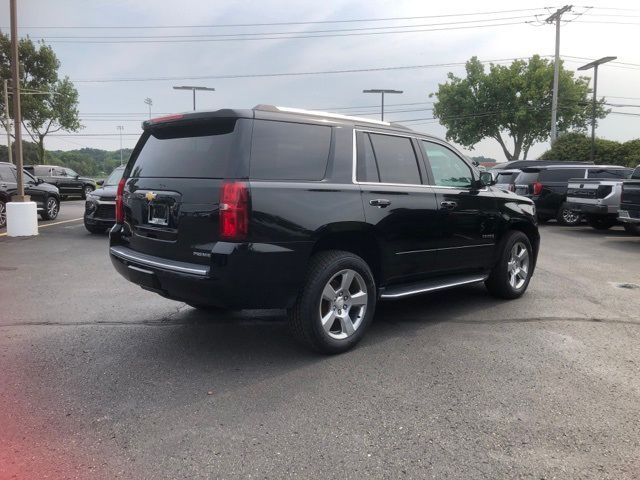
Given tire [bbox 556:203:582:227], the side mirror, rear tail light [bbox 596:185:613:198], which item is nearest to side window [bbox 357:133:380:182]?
the side mirror

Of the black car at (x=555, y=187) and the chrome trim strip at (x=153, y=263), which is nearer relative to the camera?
the chrome trim strip at (x=153, y=263)

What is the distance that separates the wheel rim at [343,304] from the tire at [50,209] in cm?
1351

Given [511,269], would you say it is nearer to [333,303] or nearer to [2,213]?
[333,303]

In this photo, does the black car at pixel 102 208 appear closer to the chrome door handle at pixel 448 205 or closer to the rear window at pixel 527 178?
the chrome door handle at pixel 448 205

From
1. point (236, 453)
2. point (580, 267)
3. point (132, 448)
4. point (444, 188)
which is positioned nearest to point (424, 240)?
point (444, 188)

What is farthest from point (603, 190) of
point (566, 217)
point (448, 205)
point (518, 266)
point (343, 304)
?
point (343, 304)

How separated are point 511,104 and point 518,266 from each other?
42.7m

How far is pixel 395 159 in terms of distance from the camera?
493 centimetres

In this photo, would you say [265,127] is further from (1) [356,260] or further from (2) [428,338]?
(2) [428,338]

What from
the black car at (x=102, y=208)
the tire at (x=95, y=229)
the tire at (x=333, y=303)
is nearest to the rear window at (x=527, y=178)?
the black car at (x=102, y=208)

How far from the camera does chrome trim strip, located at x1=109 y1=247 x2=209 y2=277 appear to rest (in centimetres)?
377

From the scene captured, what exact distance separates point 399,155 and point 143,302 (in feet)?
11.0

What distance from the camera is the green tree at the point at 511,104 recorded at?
43.8 m

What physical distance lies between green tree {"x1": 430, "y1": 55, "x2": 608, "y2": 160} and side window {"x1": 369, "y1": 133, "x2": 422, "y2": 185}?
4261 cm
